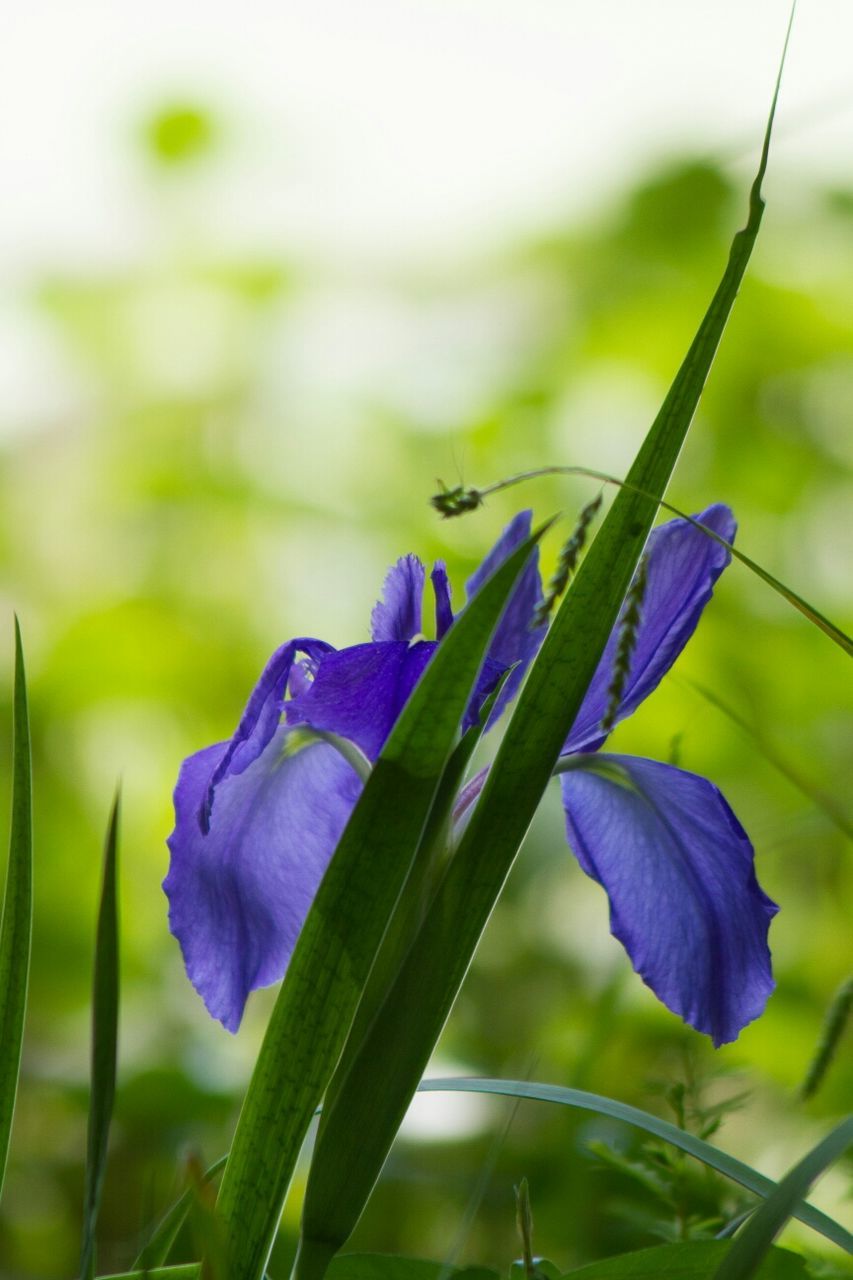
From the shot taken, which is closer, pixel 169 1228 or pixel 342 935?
pixel 342 935

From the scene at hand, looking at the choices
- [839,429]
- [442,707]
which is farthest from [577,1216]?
[839,429]

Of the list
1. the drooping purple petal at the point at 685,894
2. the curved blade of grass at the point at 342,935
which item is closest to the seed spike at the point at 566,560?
the curved blade of grass at the point at 342,935

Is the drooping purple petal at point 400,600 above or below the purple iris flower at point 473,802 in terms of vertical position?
above

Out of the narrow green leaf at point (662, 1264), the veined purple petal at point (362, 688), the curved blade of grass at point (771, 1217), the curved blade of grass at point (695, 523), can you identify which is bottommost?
the narrow green leaf at point (662, 1264)

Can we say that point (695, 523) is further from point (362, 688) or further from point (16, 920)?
point (16, 920)

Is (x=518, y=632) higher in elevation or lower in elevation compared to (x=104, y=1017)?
higher

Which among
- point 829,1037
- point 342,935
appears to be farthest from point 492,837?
point 829,1037

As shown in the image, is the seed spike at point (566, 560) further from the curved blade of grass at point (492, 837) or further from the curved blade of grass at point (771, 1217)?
the curved blade of grass at point (771, 1217)
